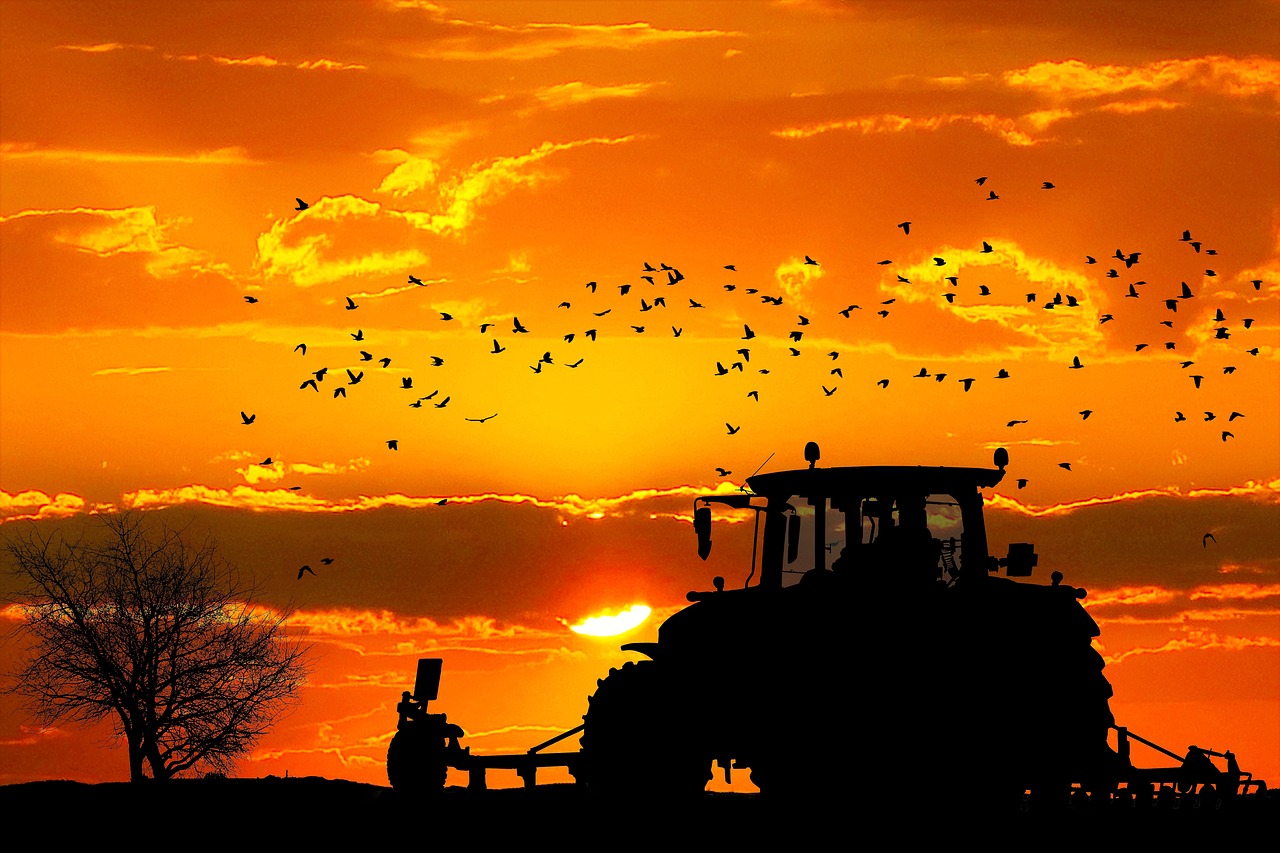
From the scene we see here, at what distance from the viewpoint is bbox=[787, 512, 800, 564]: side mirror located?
19.5 m

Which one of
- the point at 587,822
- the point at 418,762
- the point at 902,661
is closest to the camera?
the point at 902,661

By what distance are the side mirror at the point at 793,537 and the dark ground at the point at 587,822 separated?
9.16ft

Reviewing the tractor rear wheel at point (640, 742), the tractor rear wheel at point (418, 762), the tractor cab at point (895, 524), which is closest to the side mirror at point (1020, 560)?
the tractor cab at point (895, 524)

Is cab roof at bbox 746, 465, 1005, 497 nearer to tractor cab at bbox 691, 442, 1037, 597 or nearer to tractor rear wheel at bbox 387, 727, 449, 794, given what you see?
tractor cab at bbox 691, 442, 1037, 597

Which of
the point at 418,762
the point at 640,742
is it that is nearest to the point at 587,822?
the point at 640,742

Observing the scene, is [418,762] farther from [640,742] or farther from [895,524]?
[895,524]

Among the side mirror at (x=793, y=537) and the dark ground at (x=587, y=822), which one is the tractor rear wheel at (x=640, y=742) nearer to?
the dark ground at (x=587, y=822)

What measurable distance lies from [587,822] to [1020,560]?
19.9 ft

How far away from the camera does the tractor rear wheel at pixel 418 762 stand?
73.6 feet

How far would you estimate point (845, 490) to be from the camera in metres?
19.2

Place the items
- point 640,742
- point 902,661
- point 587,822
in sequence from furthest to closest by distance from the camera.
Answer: point 640,742, point 587,822, point 902,661

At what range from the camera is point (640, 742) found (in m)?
21.0

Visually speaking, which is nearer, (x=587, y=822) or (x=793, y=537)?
(x=793, y=537)

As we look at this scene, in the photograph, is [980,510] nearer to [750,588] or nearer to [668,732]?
[750,588]
